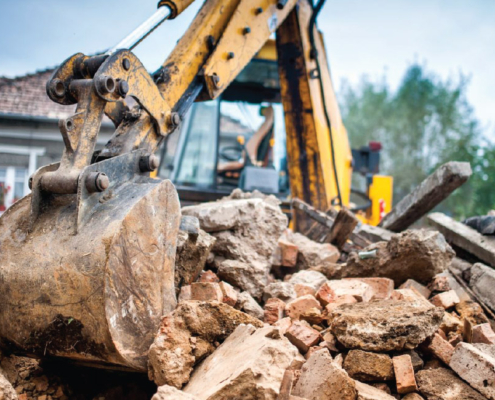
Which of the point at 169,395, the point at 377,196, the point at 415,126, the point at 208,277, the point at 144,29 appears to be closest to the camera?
the point at 169,395

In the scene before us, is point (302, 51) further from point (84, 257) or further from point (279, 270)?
point (84, 257)

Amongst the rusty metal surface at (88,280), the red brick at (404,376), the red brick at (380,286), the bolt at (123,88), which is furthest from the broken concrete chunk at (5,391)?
the red brick at (380,286)

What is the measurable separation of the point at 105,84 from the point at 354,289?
5.93 ft

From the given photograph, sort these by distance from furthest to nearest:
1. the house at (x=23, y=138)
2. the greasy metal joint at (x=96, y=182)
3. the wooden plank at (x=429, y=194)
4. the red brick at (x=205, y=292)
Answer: the house at (x=23, y=138) < the wooden plank at (x=429, y=194) < the red brick at (x=205, y=292) < the greasy metal joint at (x=96, y=182)

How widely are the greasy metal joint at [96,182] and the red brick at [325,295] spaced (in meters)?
1.46

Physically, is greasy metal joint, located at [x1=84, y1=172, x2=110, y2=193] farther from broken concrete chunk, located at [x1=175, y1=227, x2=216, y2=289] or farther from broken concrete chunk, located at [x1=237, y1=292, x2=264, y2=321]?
broken concrete chunk, located at [x1=237, y1=292, x2=264, y2=321]

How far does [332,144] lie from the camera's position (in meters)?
5.46

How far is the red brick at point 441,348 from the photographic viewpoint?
244 centimetres

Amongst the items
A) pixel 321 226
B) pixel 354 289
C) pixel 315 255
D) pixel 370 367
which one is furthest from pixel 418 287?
pixel 321 226

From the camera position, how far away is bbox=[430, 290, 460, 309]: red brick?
3.13 metres

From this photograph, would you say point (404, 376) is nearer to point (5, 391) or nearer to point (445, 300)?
point (445, 300)

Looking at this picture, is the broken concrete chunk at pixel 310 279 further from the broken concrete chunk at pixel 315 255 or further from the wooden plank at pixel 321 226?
the wooden plank at pixel 321 226

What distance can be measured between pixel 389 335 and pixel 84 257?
4.63 feet

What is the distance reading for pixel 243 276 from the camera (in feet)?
10.2
